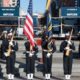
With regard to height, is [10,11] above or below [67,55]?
above

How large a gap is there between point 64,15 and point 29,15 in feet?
36.3

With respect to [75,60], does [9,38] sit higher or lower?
higher

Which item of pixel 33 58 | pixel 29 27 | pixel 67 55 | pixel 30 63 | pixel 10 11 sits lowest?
pixel 30 63

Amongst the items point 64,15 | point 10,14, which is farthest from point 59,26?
point 10,14

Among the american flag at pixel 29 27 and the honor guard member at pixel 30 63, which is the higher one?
the american flag at pixel 29 27

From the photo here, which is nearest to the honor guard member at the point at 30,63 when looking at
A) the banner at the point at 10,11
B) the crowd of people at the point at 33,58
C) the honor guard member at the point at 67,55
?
the crowd of people at the point at 33,58

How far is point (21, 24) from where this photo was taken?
27.8m

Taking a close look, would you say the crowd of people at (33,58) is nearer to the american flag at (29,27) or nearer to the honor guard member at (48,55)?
the honor guard member at (48,55)

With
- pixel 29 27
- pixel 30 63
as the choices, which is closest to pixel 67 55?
pixel 30 63

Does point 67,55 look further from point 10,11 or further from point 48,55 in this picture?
point 10,11

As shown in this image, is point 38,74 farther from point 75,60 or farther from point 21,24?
point 21,24

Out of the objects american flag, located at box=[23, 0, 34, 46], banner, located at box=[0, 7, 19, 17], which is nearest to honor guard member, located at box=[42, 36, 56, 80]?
american flag, located at box=[23, 0, 34, 46]

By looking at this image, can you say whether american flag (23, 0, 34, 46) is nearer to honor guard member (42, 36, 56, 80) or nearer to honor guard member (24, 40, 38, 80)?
honor guard member (24, 40, 38, 80)

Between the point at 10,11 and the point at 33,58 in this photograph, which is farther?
the point at 10,11
